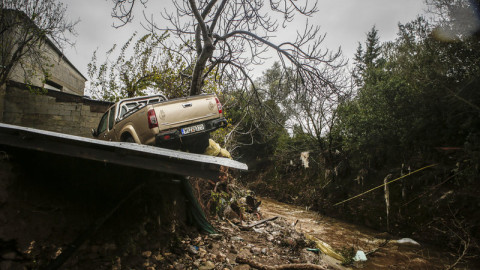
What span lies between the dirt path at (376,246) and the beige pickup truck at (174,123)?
511 cm

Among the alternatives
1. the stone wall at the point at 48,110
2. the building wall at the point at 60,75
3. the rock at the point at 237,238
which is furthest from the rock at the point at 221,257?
the building wall at the point at 60,75

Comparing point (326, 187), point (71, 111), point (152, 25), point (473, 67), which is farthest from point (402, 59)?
point (71, 111)

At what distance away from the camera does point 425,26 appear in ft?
40.7

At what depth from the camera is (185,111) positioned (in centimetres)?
559

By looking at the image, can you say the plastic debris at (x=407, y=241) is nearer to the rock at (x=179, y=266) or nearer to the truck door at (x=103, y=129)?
the rock at (x=179, y=266)

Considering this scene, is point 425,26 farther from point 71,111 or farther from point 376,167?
point 71,111

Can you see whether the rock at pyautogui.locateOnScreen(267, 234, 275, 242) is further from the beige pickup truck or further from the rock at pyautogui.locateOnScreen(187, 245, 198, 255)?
the beige pickup truck

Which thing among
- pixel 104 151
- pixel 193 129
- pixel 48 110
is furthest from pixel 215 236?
pixel 48 110

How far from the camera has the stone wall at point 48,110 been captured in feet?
35.7

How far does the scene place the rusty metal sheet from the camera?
8.86ft

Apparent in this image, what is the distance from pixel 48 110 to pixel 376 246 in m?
15.5

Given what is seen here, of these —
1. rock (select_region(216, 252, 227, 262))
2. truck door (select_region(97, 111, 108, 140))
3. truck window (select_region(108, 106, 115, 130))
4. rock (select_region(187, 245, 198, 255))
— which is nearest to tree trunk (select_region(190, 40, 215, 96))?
truck window (select_region(108, 106, 115, 130))

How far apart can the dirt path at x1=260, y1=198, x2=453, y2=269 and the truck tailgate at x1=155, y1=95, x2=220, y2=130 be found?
534 cm

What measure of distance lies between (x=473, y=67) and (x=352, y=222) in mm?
8564
